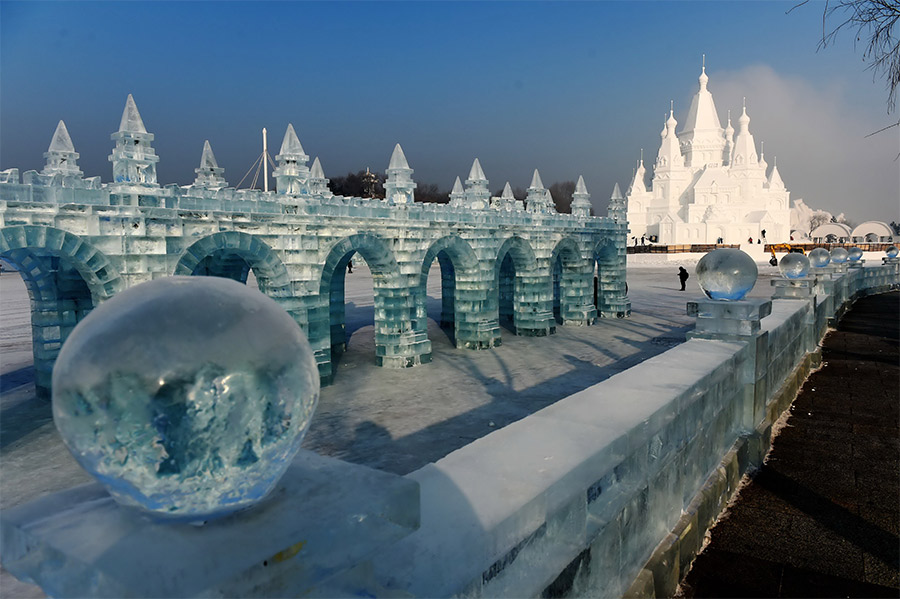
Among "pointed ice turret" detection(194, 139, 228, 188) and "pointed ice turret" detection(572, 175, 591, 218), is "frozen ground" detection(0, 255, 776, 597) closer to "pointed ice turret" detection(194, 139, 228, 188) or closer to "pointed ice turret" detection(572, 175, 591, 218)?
"pointed ice turret" detection(572, 175, 591, 218)

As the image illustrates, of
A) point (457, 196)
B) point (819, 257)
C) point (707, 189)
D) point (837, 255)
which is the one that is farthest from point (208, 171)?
point (707, 189)

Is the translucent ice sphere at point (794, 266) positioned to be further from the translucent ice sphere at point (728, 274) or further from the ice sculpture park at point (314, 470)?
the translucent ice sphere at point (728, 274)

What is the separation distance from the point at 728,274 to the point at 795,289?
5.29m

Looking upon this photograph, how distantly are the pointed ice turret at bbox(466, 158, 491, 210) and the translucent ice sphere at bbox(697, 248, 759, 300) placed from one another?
9.87 metres

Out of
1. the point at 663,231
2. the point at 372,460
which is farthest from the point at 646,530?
the point at 663,231

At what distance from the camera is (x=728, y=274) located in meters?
5.82

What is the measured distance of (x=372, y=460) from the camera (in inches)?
296

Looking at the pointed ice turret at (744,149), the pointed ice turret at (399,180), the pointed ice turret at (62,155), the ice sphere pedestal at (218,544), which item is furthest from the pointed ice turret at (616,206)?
the pointed ice turret at (744,149)

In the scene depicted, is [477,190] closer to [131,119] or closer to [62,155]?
[131,119]

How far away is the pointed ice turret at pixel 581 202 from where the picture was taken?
65.8ft

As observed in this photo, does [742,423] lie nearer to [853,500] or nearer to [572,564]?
[853,500]

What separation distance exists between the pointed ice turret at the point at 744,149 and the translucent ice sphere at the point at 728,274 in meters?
66.0

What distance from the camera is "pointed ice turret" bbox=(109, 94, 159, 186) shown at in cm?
888

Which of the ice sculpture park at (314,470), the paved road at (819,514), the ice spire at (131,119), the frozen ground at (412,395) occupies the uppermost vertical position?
the ice spire at (131,119)
